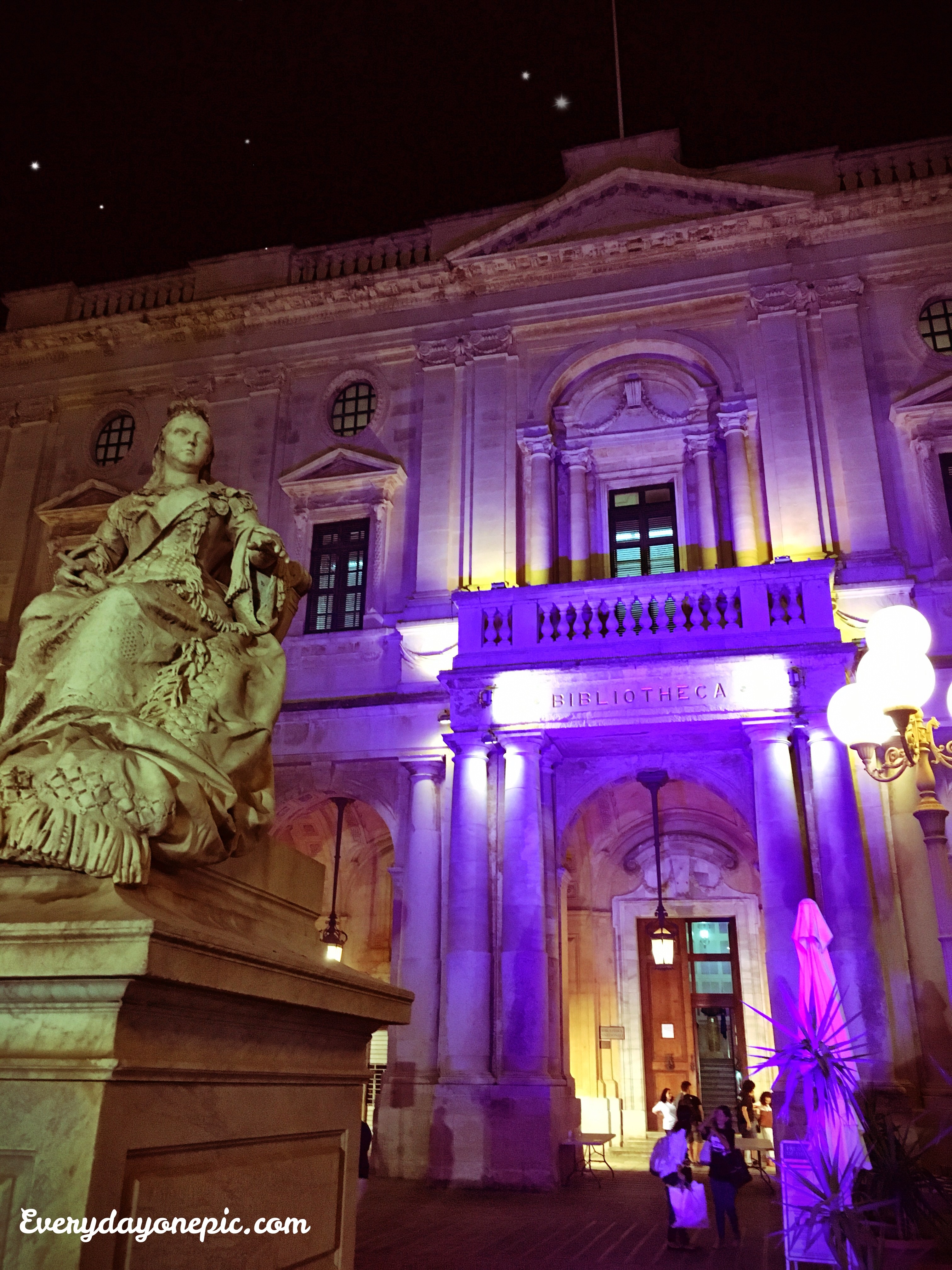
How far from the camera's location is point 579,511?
18344mm

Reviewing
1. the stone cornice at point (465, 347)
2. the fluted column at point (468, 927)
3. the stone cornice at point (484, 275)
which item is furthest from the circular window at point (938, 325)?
the fluted column at point (468, 927)

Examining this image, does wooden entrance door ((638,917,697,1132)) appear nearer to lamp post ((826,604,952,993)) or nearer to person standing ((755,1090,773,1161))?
person standing ((755,1090,773,1161))

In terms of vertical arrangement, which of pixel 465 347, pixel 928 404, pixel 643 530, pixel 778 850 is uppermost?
pixel 465 347

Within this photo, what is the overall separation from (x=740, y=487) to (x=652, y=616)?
357 cm

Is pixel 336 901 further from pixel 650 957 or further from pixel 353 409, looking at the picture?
pixel 353 409

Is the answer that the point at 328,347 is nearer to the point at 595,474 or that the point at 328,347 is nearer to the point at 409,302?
the point at 409,302

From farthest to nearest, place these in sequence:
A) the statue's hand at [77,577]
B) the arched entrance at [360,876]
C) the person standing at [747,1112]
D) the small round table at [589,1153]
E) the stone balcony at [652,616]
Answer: the arched entrance at [360,876]
the person standing at [747,1112]
the stone balcony at [652,616]
the small round table at [589,1153]
the statue's hand at [77,577]

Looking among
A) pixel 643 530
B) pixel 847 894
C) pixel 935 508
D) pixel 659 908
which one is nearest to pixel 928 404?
pixel 935 508

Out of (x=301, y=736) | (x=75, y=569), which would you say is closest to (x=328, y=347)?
(x=301, y=736)

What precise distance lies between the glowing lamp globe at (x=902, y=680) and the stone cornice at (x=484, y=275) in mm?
13353

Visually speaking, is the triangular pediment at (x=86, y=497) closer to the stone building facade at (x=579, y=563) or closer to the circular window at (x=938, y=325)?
the stone building facade at (x=579, y=563)

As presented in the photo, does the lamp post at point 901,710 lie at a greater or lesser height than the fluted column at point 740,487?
lesser

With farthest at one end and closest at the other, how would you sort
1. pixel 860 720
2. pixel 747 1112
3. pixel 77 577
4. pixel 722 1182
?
1. pixel 747 1112
2. pixel 722 1182
3. pixel 860 720
4. pixel 77 577

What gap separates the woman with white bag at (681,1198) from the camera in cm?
945
